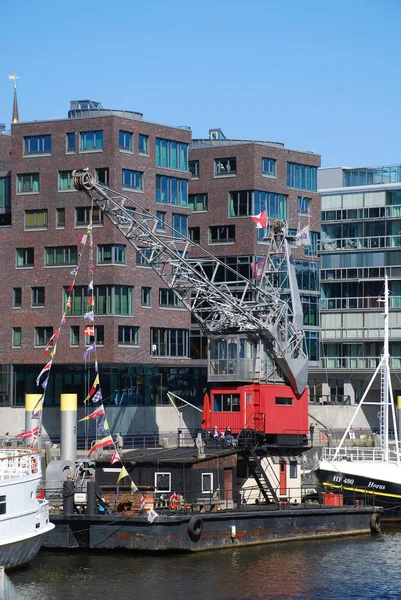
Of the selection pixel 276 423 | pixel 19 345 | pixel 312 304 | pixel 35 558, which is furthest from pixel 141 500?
pixel 312 304

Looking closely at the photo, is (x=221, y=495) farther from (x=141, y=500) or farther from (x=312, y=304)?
(x=312, y=304)

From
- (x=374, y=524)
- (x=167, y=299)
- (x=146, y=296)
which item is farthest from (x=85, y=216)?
(x=374, y=524)

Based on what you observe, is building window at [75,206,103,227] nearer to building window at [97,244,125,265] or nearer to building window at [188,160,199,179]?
building window at [97,244,125,265]

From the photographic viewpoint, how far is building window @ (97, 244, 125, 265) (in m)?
93.2

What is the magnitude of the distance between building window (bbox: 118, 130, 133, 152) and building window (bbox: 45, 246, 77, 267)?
8094mm

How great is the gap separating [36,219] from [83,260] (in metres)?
5.37

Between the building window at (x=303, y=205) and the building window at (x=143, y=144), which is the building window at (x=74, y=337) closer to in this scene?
the building window at (x=143, y=144)

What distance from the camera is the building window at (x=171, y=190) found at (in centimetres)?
9725

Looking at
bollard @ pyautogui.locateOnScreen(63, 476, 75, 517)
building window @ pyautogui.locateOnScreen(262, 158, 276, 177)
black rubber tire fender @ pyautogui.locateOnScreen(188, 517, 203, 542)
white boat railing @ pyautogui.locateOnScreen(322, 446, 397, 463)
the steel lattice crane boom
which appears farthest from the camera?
building window @ pyautogui.locateOnScreen(262, 158, 276, 177)

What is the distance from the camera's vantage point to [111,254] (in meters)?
93.2

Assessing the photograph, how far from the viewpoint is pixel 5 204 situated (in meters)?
99.6

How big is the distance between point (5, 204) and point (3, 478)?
172 feet

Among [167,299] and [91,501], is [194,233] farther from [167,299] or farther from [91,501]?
[91,501]

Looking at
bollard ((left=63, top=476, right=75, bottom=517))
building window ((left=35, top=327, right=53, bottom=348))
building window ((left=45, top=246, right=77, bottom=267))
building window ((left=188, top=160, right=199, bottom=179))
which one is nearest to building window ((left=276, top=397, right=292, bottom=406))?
bollard ((left=63, top=476, right=75, bottom=517))
